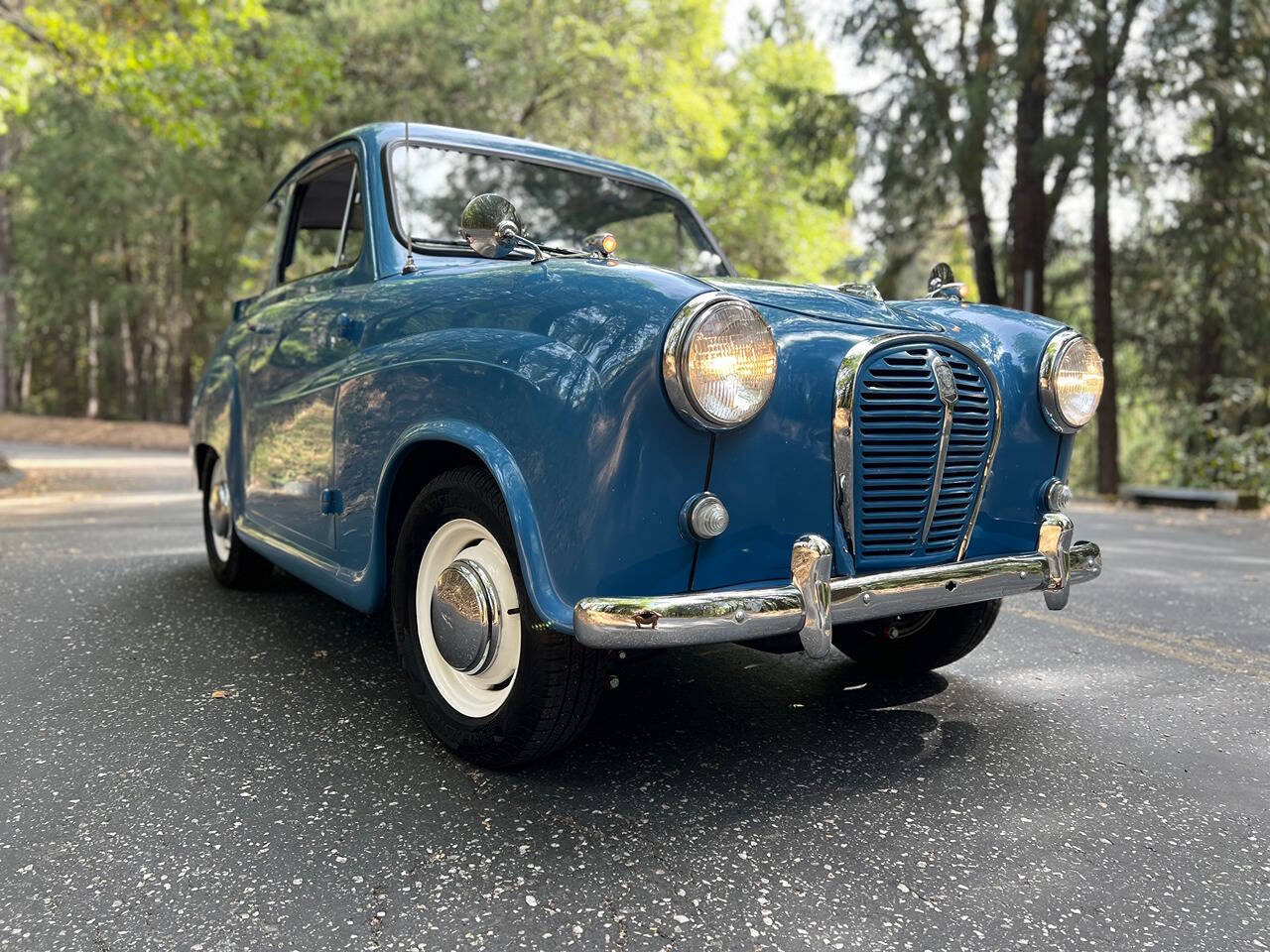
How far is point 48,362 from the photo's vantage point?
46.8 m

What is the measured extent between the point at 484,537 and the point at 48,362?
52.6 meters

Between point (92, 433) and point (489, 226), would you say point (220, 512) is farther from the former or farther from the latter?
point (92, 433)

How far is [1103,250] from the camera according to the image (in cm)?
1319

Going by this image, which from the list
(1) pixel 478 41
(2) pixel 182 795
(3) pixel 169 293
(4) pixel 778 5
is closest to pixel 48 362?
(3) pixel 169 293

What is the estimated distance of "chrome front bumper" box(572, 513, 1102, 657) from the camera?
6.81ft

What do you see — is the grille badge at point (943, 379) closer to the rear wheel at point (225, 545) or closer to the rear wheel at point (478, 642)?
the rear wheel at point (478, 642)

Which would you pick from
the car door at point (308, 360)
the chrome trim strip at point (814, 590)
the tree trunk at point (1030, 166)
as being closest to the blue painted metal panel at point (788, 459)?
the chrome trim strip at point (814, 590)

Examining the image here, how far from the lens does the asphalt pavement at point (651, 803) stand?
6.25 ft

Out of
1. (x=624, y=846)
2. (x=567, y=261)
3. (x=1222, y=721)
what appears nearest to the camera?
(x=624, y=846)

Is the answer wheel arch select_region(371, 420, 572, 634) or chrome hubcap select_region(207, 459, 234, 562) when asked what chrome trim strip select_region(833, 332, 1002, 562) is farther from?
chrome hubcap select_region(207, 459, 234, 562)

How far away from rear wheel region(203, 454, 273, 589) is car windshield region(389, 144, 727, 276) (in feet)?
5.96

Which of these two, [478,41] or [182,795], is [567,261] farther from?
[478,41]

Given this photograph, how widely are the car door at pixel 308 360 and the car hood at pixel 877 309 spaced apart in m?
1.38

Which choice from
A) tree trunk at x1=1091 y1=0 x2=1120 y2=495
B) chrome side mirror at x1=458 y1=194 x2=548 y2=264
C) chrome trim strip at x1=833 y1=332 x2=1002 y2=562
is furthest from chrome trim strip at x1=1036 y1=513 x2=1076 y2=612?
tree trunk at x1=1091 y1=0 x2=1120 y2=495
